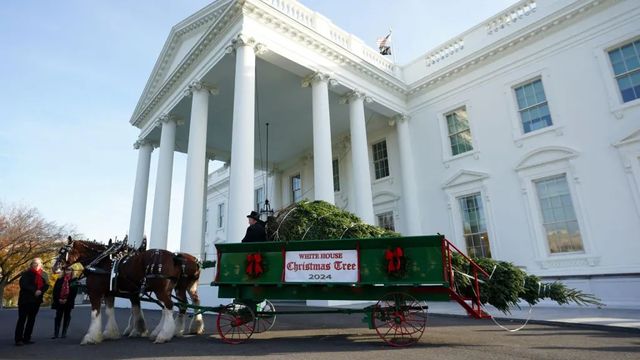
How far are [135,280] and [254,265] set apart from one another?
2262mm

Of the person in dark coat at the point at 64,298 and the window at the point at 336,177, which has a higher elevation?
the window at the point at 336,177

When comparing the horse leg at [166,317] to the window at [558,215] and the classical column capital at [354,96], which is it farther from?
the window at [558,215]

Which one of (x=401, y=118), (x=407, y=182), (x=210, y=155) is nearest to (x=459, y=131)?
(x=401, y=118)

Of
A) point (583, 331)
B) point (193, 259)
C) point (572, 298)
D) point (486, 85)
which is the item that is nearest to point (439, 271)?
point (572, 298)

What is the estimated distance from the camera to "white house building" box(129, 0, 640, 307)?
1061 cm

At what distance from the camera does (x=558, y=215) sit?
1157 cm

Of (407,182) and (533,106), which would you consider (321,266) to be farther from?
(533,106)

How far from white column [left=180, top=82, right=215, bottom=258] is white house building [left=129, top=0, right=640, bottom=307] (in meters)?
0.05

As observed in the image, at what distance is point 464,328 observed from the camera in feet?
21.9

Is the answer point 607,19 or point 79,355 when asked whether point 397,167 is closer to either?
point 607,19

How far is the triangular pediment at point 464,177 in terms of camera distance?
Answer: 13682 millimetres

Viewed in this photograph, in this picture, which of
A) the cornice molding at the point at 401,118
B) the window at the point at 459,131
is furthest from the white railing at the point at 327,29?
the window at the point at 459,131

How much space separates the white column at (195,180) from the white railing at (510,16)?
11.6 metres

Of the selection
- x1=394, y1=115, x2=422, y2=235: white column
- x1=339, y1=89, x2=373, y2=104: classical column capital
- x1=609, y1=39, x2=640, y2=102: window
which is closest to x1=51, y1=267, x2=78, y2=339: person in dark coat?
x1=339, y1=89, x2=373, y2=104: classical column capital
